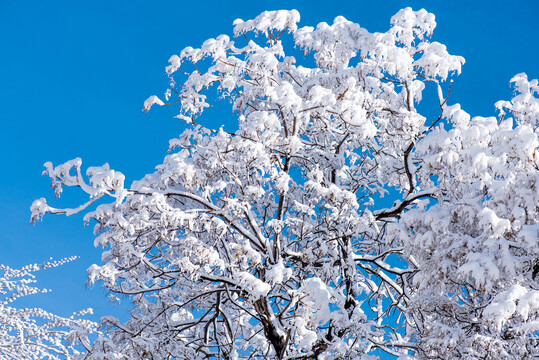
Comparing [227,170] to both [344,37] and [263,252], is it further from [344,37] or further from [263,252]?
[344,37]

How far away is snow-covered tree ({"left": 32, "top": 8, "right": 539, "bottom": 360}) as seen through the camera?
6000 millimetres

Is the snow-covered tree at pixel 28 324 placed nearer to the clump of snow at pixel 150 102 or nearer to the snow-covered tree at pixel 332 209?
the snow-covered tree at pixel 332 209

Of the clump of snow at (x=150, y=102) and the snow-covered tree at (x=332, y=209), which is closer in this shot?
the snow-covered tree at (x=332, y=209)

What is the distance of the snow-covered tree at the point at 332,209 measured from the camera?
19.7 ft

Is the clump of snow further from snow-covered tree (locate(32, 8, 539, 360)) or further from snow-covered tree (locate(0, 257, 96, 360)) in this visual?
snow-covered tree (locate(0, 257, 96, 360))

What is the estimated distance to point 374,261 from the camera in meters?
9.07

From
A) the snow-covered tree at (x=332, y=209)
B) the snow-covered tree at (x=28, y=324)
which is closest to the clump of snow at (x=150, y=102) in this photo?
the snow-covered tree at (x=332, y=209)

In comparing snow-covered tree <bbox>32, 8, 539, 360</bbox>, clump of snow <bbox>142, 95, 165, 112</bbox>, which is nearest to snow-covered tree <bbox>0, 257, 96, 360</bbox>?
snow-covered tree <bbox>32, 8, 539, 360</bbox>

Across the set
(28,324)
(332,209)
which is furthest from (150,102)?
(28,324)

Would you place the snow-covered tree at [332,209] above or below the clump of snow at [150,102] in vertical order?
below

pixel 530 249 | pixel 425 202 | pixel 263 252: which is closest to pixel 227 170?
pixel 263 252

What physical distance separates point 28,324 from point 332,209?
670 cm

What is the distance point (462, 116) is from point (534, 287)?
243 centimetres

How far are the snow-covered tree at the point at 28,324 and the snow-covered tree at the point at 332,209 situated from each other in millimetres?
1867
